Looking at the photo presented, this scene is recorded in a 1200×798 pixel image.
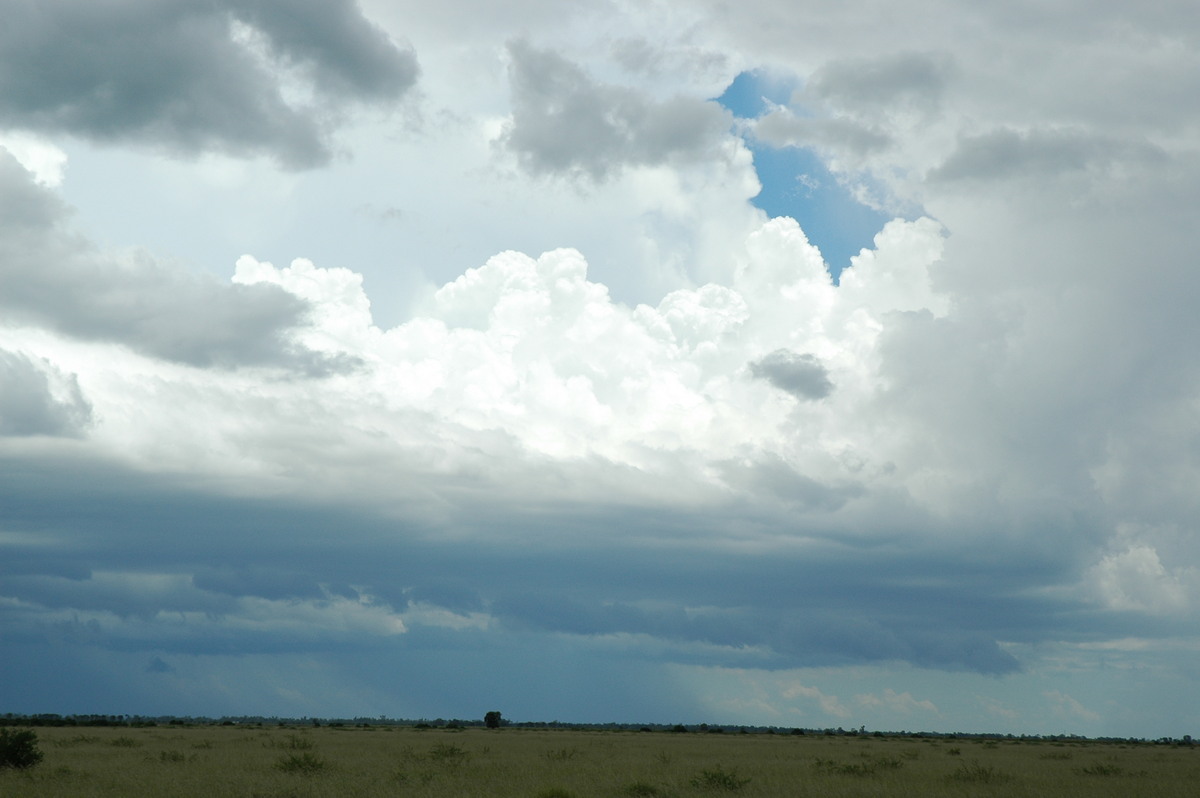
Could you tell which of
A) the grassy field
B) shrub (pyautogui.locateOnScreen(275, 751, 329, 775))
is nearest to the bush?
the grassy field

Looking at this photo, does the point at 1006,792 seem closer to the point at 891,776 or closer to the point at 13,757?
the point at 891,776

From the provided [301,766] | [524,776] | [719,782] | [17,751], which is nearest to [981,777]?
[719,782]

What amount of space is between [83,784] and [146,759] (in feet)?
52.7

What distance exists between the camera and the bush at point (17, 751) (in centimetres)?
4391

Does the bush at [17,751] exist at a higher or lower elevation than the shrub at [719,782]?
lower

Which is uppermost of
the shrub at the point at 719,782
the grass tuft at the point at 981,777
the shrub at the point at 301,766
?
Answer: the grass tuft at the point at 981,777

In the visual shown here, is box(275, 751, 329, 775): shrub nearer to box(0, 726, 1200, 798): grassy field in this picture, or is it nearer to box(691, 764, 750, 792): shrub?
box(0, 726, 1200, 798): grassy field

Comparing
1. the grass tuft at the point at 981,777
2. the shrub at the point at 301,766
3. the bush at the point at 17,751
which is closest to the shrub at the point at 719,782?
the grass tuft at the point at 981,777

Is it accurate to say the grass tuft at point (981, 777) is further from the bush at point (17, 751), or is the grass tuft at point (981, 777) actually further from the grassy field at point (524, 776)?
the bush at point (17, 751)

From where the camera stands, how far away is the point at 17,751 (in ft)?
145

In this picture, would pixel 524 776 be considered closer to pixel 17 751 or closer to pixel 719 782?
pixel 719 782

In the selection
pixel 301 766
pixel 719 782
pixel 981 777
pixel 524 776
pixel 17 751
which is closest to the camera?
pixel 719 782

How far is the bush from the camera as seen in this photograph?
144ft

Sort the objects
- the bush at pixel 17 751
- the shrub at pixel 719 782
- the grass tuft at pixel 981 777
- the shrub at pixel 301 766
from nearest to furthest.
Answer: the shrub at pixel 719 782
the bush at pixel 17 751
the grass tuft at pixel 981 777
the shrub at pixel 301 766
